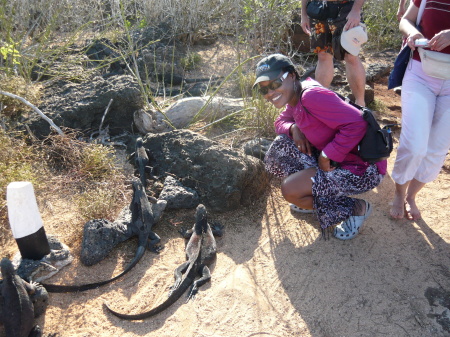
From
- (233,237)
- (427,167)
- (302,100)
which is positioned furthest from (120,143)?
(427,167)

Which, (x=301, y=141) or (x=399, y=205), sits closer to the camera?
(x=301, y=141)

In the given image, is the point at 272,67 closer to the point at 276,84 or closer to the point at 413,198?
the point at 276,84

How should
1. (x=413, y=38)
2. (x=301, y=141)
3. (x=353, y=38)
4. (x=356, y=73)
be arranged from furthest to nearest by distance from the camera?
(x=356, y=73)
(x=353, y=38)
(x=301, y=141)
(x=413, y=38)

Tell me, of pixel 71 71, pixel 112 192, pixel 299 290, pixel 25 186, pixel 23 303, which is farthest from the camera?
pixel 71 71

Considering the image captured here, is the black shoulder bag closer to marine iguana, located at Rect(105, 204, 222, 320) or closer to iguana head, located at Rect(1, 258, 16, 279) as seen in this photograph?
marine iguana, located at Rect(105, 204, 222, 320)

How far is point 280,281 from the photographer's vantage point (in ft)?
11.0

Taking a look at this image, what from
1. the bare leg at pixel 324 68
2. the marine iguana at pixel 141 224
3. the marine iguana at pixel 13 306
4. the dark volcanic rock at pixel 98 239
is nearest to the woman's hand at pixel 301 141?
the bare leg at pixel 324 68

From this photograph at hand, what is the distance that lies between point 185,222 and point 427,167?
2.19 metres

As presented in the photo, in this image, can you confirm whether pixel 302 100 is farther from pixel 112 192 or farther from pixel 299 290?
pixel 112 192

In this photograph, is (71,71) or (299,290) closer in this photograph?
(299,290)

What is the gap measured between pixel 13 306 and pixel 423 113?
332cm

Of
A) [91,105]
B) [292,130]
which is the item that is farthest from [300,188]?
[91,105]

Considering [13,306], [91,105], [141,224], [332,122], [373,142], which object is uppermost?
[332,122]

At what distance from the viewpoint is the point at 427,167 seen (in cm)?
369
